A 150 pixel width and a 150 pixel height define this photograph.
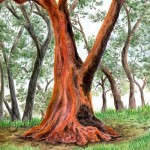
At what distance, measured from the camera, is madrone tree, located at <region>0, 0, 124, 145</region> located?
11.7 metres

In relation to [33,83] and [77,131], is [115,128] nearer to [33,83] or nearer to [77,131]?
[77,131]

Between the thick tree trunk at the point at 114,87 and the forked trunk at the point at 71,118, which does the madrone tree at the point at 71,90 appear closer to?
the forked trunk at the point at 71,118

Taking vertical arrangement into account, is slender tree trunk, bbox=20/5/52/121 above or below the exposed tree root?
above

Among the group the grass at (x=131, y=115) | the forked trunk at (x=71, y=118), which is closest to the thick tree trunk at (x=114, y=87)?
the grass at (x=131, y=115)

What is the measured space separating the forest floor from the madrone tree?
310mm

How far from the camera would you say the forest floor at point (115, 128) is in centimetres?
1114

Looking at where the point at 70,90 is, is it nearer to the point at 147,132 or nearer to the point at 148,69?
the point at 147,132

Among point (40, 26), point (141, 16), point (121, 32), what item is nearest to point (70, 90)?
point (141, 16)

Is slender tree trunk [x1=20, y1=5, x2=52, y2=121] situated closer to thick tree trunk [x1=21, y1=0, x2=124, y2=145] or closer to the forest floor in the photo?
the forest floor

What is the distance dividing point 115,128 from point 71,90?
208 centimetres

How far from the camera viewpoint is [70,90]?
12.4 m

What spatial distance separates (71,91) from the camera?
12367 millimetres

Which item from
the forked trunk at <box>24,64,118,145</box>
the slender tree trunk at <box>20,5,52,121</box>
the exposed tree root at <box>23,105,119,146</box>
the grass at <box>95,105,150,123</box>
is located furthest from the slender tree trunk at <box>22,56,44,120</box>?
the exposed tree root at <box>23,105,119,146</box>

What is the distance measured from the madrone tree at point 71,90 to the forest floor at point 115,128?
1.02 feet
